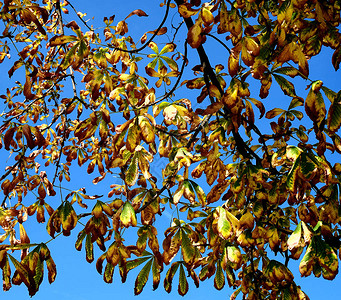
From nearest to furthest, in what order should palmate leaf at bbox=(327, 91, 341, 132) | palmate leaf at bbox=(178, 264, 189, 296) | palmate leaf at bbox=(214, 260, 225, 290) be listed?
palmate leaf at bbox=(327, 91, 341, 132) → palmate leaf at bbox=(178, 264, 189, 296) → palmate leaf at bbox=(214, 260, 225, 290)

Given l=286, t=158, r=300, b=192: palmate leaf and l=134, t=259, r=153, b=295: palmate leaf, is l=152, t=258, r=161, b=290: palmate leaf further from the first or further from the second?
l=286, t=158, r=300, b=192: palmate leaf

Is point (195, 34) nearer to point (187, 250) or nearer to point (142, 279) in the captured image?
point (187, 250)

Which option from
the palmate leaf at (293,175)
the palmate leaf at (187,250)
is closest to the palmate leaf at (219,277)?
the palmate leaf at (187,250)

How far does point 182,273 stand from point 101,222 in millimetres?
561

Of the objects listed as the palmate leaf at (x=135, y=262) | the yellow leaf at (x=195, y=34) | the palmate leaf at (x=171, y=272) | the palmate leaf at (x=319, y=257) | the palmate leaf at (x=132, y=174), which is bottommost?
the palmate leaf at (x=319, y=257)

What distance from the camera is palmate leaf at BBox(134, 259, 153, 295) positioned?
1.89 meters

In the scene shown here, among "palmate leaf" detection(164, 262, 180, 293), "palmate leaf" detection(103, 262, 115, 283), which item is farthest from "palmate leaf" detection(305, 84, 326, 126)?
"palmate leaf" detection(103, 262, 115, 283)

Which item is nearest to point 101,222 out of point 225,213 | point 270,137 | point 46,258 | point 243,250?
point 46,258

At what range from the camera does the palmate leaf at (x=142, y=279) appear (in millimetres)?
1887

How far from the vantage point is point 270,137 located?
266 cm

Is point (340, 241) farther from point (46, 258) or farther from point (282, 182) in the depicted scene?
point (46, 258)

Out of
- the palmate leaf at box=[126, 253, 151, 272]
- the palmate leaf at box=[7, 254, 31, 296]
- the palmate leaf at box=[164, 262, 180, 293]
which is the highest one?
the palmate leaf at box=[7, 254, 31, 296]

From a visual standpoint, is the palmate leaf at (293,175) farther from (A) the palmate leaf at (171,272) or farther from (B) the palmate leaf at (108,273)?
(B) the palmate leaf at (108,273)

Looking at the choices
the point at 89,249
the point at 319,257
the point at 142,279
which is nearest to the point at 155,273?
the point at 142,279
